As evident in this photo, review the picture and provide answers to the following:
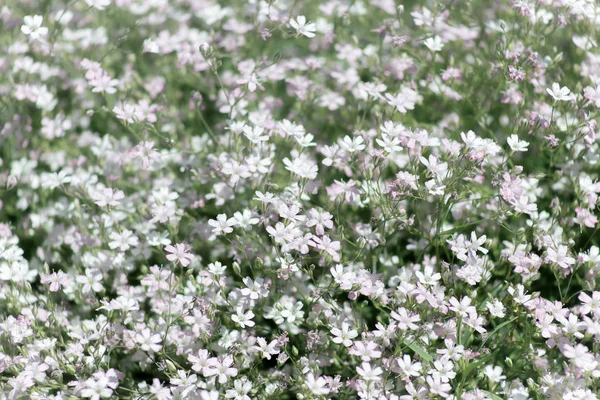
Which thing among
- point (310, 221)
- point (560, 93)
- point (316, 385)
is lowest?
point (316, 385)

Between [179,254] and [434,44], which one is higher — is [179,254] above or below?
below

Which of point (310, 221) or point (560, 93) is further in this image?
point (560, 93)

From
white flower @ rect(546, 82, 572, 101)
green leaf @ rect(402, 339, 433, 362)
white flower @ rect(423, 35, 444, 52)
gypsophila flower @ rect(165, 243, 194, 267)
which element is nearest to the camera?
green leaf @ rect(402, 339, 433, 362)

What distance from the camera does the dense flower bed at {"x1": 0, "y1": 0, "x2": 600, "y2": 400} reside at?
10.9 ft

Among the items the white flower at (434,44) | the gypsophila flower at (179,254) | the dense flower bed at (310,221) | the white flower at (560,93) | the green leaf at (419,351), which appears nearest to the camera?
the green leaf at (419,351)

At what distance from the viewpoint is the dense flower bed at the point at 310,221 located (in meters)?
3.32

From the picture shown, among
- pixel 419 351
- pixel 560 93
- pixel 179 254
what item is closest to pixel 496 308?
pixel 419 351

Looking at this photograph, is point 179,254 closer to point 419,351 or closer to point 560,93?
point 419,351

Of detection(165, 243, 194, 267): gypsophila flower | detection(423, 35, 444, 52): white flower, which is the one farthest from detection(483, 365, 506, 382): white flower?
detection(423, 35, 444, 52): white flower

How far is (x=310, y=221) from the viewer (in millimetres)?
3426

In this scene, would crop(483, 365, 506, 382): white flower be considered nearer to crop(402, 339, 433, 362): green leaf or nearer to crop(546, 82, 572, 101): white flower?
crop(402, 339, 433, 362): green leaf

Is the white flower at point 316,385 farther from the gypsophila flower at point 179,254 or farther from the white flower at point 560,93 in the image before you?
the white flower at point 560,93

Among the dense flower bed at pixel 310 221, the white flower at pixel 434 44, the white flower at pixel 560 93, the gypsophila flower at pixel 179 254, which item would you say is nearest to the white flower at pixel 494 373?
the dense flower bed at pixel 310 221

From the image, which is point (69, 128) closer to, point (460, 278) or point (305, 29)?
point (305, 29)
